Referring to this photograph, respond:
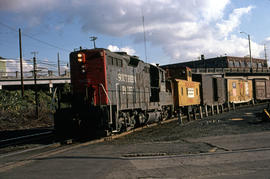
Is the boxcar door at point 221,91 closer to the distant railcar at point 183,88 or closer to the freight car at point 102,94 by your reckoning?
the distant railcar at point 183,88

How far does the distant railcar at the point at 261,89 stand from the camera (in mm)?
35875

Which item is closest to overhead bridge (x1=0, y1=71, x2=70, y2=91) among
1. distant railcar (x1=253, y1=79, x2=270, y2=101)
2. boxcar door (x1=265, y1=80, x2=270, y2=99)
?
distant railcar (x1=253, y1=79, x2=270, y2=101)

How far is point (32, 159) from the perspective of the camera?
25.8 feet

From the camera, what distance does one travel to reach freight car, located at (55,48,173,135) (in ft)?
37.4

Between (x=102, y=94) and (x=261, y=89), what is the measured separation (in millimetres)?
31121

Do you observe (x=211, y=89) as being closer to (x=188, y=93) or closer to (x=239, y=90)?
(x=188, y=93)

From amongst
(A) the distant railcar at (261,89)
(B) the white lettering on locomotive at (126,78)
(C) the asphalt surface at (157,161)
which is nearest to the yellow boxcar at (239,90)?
(A) the distant railcar at (261,89)

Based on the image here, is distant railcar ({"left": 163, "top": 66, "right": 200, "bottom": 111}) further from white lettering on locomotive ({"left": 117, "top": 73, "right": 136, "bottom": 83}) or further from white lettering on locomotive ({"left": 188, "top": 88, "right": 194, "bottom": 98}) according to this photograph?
white lettering on locomotive ({"left": 117, "top": 73, "right": 136, "bottom": 83})

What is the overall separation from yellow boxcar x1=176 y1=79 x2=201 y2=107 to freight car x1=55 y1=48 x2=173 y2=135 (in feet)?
18.7

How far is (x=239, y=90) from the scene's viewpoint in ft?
104

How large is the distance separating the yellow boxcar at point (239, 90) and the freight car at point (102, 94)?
17514 millimetres

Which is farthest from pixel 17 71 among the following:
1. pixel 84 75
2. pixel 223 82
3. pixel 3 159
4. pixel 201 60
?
pixel 201 60

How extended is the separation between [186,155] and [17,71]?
4116cm

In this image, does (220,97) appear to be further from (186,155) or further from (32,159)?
(32,159)
